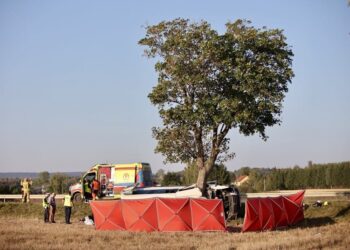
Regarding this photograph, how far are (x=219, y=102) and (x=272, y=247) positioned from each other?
13.9 meters

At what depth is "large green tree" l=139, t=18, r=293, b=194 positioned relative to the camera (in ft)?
101

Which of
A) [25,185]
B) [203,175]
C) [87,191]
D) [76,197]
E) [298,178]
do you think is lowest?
[76,197]

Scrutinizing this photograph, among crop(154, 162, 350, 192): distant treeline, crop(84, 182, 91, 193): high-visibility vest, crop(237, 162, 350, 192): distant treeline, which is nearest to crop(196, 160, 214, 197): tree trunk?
crop(84, 182, 91, 193): high-visibility vest

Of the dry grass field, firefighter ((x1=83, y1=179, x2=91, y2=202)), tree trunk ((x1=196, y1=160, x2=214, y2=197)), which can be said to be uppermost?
tree trunk ((x1=196, y1=160, x2=214, y2=197))

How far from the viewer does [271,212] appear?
25500 millimetres

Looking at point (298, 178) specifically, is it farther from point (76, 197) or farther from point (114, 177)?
point (76, 197)

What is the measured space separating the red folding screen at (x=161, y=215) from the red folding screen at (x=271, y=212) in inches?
51.1

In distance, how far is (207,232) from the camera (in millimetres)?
23844

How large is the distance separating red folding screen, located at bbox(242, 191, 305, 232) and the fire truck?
512 inches

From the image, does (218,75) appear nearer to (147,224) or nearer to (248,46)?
(248,46)

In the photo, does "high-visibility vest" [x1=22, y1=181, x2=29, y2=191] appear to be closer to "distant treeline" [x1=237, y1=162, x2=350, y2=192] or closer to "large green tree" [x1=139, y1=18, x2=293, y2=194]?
"large green tree" [x1=139, y1=18, x2=293, y2=194]

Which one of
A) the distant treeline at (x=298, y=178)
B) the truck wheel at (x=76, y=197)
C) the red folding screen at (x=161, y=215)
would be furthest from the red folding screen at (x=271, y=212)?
the distant treeline at (x=298, y=178)

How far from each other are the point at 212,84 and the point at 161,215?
9564 millimetres

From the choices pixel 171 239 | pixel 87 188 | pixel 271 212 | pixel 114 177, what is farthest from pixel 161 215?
pixel 114 177
